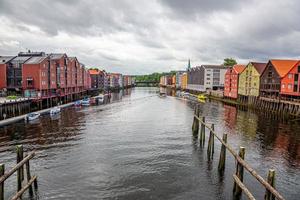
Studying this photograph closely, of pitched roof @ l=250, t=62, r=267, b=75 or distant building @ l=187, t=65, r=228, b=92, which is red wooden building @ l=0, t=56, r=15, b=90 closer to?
pitched roof @ l=250, t=62, r=267, b=75

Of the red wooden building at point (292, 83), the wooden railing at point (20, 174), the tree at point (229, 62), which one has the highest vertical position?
the tree at point (229, 62)

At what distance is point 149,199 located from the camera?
66.9 ft

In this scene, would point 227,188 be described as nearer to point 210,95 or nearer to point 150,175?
point 150,175

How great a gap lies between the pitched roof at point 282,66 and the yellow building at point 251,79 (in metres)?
8.81

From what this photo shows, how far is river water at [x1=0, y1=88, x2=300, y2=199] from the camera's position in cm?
2211

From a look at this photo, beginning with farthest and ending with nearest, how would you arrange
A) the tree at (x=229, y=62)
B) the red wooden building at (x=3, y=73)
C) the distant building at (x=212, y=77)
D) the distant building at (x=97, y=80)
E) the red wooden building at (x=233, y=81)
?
1. the tree at (x=229, y=62)
2. the distant building at (x=97, y=80)
3. the distant building at (x=212, y=77)
4. the red wooden building at (x=233, y=81)
5. the red wooden building at (x=3, y=73)

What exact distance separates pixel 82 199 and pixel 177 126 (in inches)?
1352

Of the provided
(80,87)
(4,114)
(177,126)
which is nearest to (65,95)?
(80,87)

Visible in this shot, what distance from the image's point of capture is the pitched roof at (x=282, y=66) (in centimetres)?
7797

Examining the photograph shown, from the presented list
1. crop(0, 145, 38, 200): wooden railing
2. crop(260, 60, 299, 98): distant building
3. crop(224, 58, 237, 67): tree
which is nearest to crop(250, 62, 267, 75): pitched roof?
crop(260, 60, 299, 98): distant building

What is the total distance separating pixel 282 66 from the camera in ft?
268

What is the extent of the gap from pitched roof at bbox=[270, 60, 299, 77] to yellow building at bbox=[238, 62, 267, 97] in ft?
28.9

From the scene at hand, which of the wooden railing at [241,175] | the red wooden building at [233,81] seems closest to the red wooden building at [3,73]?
the wooden railing at [241,175]

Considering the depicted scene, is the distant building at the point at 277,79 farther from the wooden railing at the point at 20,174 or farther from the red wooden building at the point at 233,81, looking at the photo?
the wooden railing at the point at 20,174
